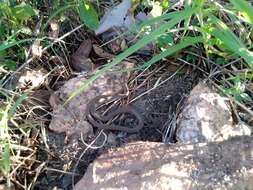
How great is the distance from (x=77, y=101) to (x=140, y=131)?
0.30m

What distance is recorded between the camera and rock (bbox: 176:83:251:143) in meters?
1.65

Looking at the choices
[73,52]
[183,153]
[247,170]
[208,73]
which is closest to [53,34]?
[73,52]

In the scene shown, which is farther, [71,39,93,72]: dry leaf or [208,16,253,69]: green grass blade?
[71,39,93,72]: dry leaf

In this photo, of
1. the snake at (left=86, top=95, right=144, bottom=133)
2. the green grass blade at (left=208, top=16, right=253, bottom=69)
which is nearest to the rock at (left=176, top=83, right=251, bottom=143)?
the snake at (left=86, top=95, right=144, bottom=133)

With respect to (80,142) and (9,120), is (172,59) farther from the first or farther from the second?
(9,120)

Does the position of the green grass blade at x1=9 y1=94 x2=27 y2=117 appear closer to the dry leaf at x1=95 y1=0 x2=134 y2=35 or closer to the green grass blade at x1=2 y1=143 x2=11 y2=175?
the green grass blade at x1=2 y1=143 x2=11 y2=175

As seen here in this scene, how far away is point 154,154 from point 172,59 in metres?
0.51

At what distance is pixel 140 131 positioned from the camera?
1.79 m

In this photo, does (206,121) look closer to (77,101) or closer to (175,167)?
(175,167)

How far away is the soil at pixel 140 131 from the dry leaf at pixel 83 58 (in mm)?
225

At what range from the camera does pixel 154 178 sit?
4.99 feet

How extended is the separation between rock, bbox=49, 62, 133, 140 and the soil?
42 millimetres

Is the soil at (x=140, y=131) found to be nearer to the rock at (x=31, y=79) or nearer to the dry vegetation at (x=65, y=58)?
the dry vegetation at (x=65, y=58)

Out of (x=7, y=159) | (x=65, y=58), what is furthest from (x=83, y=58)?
(x=7, y=159)
